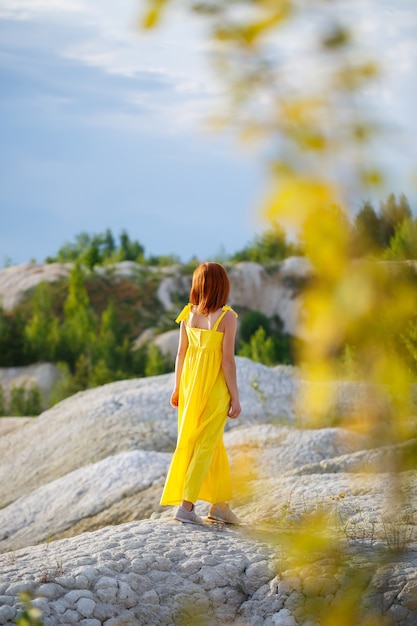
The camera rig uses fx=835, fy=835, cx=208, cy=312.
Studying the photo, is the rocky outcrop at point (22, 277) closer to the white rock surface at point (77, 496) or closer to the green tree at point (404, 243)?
the white rock surface at point (77, 496)

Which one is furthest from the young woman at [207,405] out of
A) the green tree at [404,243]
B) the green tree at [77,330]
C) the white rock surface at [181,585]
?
the green tree at [77,330]

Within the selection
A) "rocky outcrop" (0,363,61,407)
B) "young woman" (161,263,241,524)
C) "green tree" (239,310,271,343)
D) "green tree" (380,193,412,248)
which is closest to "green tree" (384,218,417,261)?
"green tree" (380,193,412,248)

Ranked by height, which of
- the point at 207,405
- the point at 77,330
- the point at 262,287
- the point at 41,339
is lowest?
the point at 207,405

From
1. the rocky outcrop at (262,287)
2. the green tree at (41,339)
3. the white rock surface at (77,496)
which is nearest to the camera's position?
the white rock surface at (77,496)

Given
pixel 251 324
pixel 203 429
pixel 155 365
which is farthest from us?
pixel 251 324

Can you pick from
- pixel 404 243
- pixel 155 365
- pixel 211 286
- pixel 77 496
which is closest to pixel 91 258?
pixel 155 365

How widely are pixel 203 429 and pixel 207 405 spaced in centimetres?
14

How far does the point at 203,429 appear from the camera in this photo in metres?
4.75

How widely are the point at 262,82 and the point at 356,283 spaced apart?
39 cm

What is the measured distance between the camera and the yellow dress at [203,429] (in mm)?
4711

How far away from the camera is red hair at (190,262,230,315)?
15.6 ft

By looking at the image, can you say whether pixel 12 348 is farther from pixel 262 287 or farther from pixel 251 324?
pixel 262 287

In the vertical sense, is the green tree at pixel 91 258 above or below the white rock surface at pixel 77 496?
above

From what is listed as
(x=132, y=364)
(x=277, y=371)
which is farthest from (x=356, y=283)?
(x=132, y=364)
